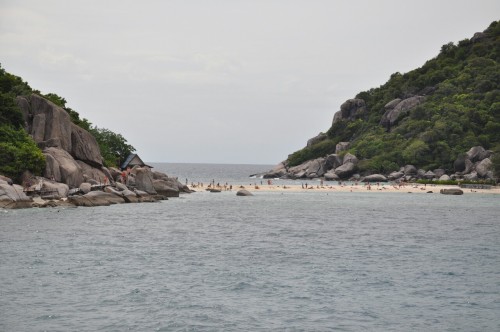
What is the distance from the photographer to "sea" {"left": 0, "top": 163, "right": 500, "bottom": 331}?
20531 mm

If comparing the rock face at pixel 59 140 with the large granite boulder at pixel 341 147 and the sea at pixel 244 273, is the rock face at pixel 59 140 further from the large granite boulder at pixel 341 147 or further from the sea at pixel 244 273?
the large granite boulder at pixel 341 147

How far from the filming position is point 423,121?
149625mm

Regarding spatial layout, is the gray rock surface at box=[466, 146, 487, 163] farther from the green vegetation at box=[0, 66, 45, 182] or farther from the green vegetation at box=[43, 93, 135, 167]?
the green vegetation at box=[0, 66, 45, 182]

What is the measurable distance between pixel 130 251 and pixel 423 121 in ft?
416

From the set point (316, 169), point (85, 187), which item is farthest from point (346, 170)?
point (85, 187)

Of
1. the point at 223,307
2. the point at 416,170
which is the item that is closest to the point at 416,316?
the point at 223,307

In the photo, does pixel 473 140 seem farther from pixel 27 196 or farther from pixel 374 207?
pixel 27 196

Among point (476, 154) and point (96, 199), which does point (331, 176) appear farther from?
point (96, 199)

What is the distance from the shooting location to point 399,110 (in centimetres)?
16675

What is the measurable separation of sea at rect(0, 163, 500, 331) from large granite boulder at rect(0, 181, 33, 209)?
1543 mm

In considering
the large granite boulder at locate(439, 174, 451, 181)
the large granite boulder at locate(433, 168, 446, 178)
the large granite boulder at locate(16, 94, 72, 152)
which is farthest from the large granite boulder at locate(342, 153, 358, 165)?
the large granite boulder at locate(16, 94, 72, 152)

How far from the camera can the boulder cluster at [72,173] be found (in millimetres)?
61938

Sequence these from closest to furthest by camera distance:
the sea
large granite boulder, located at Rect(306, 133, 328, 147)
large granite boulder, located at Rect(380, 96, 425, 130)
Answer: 1. the sea
2. large granite boulder, located at Rect(380, 96, 425, 130)
3. large granite boulder, located at Rect(306, 133, 328, 147)

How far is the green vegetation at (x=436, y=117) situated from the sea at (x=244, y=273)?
2852 inches
